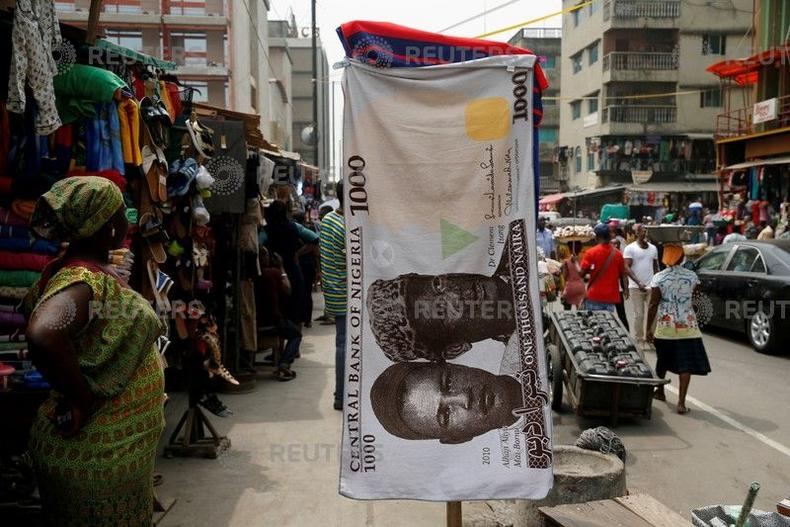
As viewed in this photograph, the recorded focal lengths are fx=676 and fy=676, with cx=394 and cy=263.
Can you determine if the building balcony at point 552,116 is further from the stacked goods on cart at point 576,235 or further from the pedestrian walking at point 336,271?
the pedestrian walking at point 336,271

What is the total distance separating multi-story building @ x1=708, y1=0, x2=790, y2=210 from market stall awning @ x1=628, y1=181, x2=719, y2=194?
29.7 ft

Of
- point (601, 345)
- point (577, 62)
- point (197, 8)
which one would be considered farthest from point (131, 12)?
point (601, 345)

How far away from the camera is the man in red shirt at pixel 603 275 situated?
835 centimetres

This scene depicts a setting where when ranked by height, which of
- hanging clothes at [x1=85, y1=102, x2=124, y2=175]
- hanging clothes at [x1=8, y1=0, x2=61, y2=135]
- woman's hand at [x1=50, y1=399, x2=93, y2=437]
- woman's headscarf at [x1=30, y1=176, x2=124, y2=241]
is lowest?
woman's hand at [x1=50, y1=399, x2=93, y2=437]

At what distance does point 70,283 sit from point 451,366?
151 cm

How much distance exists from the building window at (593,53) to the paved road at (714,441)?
33714mm

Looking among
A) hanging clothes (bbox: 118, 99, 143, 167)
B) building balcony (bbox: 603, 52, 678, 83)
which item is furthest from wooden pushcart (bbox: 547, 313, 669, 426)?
building balcony (bbox: 603, 52, 678, 83)

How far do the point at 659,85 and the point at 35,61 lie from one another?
38347 mm

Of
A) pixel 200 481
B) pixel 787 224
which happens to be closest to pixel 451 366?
pixel 200 481

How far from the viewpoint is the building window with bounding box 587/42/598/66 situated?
38.4 meters

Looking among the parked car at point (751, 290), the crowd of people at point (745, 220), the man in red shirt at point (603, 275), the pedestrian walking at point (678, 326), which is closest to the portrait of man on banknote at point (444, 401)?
the pedestrian walking at point (678, 326)

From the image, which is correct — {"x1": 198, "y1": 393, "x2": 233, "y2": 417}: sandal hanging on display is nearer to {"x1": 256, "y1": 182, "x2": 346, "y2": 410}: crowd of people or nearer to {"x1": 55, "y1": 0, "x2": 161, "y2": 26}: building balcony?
{"x1": 256, "y1": 182, "x2": 346, "y2": 410}: crowd of people

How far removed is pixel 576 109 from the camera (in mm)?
41875

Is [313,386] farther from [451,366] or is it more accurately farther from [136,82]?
[451,366]
